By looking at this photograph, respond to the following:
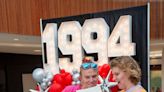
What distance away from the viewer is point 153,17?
282 centimetres

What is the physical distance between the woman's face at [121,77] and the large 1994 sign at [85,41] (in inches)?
5.8

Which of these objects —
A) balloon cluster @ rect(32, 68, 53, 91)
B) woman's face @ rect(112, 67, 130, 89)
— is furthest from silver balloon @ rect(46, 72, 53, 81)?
woman's face @ rect(112, 67, 130, 89)

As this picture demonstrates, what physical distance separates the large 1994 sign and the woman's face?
5.8 inches

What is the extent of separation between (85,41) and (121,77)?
18.7 inches

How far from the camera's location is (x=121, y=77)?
2021 millimetres

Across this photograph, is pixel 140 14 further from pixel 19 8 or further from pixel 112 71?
pixel 19 8

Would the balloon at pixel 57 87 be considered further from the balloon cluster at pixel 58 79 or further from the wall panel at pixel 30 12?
the wall panel at pixel 30 12

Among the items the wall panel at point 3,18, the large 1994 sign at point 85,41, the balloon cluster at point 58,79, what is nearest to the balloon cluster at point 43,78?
the balloon cluster at point 58,79

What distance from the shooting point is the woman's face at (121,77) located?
200 cm

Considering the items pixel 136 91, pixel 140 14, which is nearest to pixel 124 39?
pixel 140 14

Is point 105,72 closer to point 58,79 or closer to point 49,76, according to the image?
point 58,79

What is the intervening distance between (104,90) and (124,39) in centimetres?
41

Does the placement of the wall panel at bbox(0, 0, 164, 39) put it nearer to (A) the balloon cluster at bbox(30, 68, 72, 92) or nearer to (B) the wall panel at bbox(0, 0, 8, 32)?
(B) the wall panel at bbox(0, 0, 8, 32)

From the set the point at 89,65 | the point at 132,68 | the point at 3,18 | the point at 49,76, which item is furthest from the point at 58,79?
the point at 3,18
